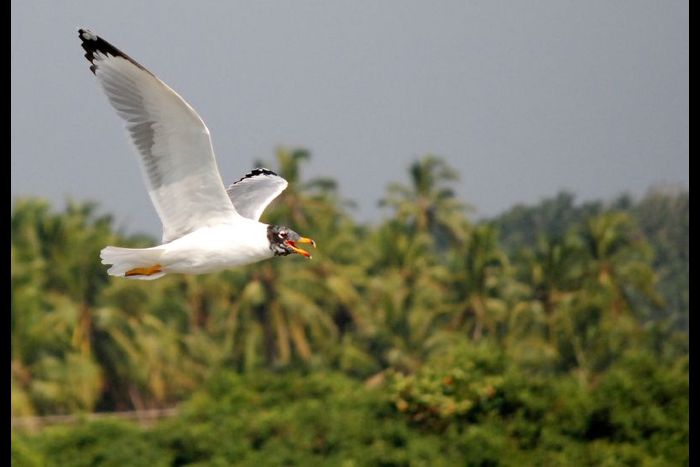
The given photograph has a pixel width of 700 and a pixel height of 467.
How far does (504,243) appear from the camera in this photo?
224ft

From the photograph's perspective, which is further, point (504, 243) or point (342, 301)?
point (504, 243)

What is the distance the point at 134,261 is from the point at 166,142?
0.64m

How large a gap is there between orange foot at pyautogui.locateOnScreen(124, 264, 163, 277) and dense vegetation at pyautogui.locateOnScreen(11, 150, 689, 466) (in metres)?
12.2

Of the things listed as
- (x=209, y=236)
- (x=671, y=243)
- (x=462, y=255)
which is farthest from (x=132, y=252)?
(x=671, y=243)

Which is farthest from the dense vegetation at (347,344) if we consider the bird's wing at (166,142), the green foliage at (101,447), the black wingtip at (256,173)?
the bird's wing at (166,142)

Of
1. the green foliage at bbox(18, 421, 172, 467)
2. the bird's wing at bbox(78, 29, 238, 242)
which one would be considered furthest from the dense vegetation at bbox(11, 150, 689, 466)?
the bird's wing at bbox(78, 29, 238, 242)

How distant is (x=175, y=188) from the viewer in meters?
7.85

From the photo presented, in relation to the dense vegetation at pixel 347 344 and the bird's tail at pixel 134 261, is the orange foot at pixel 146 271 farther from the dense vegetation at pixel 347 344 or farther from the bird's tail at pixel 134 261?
the dense vegetation at pixel 347 344

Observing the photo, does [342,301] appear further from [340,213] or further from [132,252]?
[132,252]

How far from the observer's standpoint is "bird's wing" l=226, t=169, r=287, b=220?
8867 millimetres

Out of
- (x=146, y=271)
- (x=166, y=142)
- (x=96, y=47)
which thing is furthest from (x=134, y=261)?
(x=96, y=47)

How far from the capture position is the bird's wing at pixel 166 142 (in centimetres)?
759

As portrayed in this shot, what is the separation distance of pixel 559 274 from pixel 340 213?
6620 mm

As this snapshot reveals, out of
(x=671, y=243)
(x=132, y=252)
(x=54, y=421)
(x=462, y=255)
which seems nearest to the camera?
(x=132, y=252)
